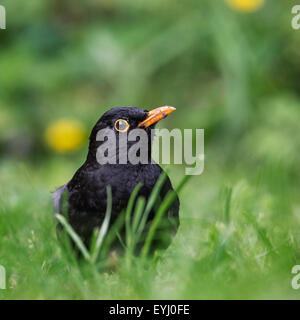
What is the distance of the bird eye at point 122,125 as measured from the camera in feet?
9.80

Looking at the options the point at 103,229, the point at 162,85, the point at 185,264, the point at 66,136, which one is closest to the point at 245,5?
the point at 162,85

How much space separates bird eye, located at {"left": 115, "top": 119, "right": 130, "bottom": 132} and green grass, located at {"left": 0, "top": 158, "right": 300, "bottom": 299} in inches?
23.2

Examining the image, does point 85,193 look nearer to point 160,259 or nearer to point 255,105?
point 160,259

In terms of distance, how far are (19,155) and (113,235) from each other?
391 cm

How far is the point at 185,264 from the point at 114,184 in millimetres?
650

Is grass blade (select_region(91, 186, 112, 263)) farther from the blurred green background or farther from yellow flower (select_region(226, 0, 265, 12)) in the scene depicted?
yellow flower (select_region(226, 0, 265, 12))

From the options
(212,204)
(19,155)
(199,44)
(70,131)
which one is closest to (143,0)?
(199,44)

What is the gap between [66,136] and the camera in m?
6.09

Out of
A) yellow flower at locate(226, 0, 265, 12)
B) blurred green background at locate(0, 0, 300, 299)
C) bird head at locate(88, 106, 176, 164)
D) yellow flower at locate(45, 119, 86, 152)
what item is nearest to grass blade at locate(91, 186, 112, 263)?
bird head at locate(88, 106, 176, 164)

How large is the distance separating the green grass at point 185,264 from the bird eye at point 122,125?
590 mm

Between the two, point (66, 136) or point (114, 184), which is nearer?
point (114, 184)

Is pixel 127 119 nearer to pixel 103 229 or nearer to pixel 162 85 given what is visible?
pixel 103 229

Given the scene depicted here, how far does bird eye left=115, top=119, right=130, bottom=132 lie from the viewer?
9.80 ft

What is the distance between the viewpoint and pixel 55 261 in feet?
9.31
